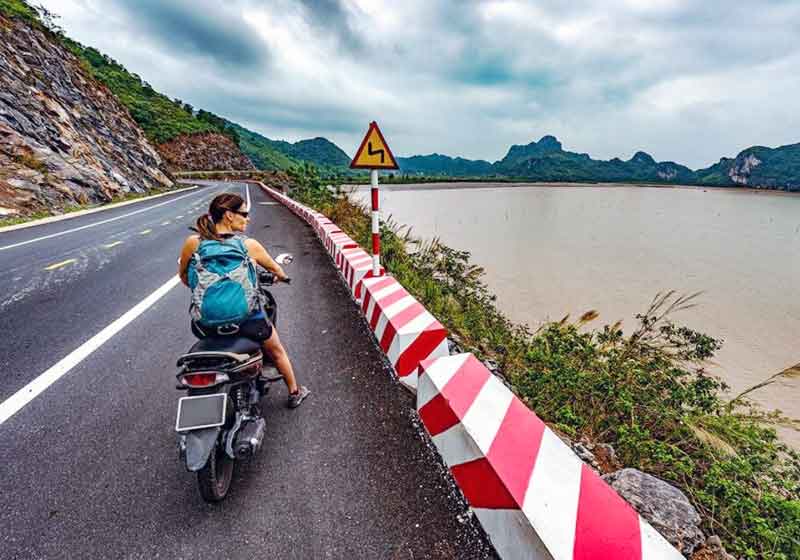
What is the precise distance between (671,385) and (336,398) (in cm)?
382

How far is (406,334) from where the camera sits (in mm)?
3303

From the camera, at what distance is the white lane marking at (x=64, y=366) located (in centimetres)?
282

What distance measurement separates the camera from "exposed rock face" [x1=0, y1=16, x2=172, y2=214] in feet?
45.9

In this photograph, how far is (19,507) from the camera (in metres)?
2.02

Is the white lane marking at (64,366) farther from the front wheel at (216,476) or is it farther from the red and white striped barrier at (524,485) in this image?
the red and white striped barrier at (524,485)

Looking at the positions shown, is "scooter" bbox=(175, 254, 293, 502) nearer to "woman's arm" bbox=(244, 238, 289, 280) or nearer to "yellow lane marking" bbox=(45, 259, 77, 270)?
"woman's arm" bbox=(244, 238, 289, 280)

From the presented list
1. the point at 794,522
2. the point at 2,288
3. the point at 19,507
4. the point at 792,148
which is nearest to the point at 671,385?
the point at 794,522

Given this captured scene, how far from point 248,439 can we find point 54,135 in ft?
76.6

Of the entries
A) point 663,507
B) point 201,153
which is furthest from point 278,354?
point 201,153

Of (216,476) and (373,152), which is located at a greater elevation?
(373,152)

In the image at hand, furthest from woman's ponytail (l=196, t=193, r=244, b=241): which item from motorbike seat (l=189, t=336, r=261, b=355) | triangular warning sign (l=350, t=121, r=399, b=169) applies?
triangular warning sign (l=350, t=121, r=399, b=169)

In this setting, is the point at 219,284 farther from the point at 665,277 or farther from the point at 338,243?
the point at 665,277

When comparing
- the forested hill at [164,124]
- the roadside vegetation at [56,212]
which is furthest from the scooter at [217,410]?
the forested hill at [164,124]

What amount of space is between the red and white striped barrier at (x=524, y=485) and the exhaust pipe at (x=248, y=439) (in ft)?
3.69
